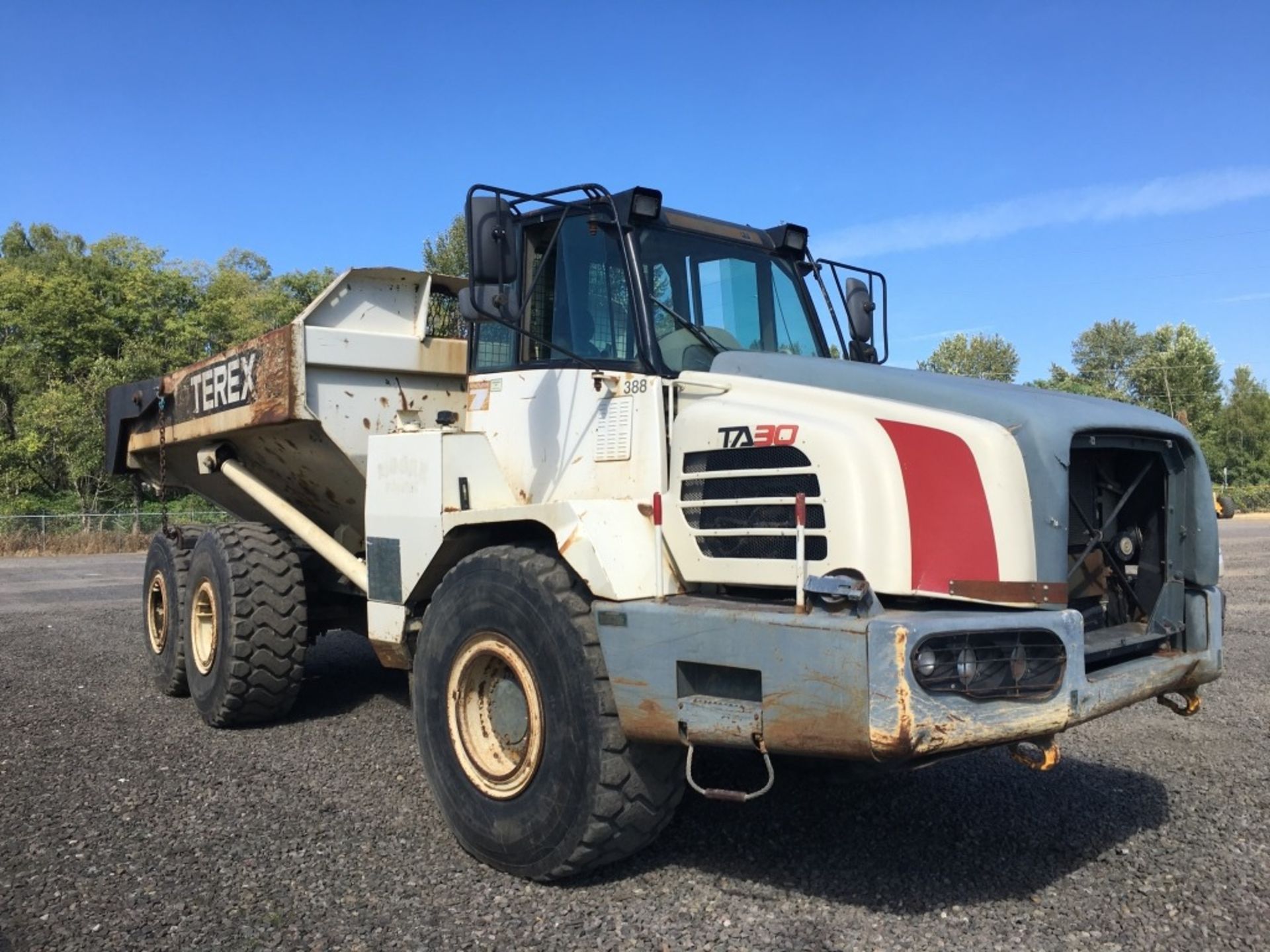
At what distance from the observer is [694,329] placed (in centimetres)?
466

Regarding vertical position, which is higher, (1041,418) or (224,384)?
(224,384)

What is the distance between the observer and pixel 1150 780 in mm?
5484

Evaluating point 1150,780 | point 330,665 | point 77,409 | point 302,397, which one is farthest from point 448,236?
point 1150,780

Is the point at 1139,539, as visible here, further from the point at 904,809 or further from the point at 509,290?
the point at 509,290

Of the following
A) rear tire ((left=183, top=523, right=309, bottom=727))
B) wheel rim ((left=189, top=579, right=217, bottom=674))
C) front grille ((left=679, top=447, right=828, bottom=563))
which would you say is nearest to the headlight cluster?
front grille ((left=679, top=447, right=828, bottom=563))

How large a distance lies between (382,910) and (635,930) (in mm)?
906

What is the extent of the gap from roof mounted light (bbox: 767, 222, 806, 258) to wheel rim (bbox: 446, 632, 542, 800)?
2.47 m

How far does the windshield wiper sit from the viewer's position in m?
4.61

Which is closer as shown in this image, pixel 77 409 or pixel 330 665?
pixel 330 665

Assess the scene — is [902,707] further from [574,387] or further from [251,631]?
[251,631]

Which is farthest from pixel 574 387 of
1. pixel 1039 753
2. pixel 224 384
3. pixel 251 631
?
pixel 224 384

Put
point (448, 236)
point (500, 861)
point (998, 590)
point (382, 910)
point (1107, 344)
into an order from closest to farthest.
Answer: point (998, 590)
point (382, 910)
point (500, 861)
point (448, 236)
point (1107, 344)

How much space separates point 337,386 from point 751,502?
10.3 ft

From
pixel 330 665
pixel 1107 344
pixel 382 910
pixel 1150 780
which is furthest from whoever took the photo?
pixel 1107 344
